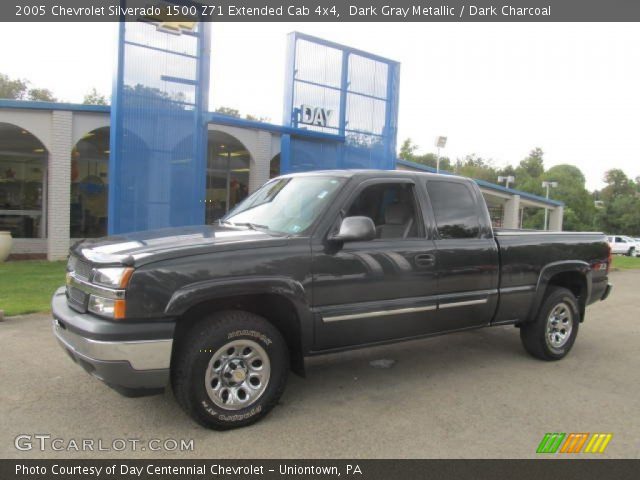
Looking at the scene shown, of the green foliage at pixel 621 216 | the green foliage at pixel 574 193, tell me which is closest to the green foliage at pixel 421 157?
the green foliage at pixel 574 193

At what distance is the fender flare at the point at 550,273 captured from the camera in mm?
5594

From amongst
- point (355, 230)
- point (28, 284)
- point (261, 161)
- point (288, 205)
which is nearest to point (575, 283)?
point (355, 230)

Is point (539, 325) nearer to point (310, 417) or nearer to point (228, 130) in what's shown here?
point (310, 417)

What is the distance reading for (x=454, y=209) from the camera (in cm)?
519

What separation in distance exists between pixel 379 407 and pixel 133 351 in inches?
79.5

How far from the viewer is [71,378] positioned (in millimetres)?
4777

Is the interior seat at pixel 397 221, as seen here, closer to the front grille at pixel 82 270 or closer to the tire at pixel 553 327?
the tire at pixel 553 327

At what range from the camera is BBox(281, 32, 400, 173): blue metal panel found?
12.5 metres

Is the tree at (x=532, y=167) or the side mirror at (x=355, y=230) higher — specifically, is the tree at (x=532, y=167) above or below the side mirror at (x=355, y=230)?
above

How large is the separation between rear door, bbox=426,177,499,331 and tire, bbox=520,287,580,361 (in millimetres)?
771

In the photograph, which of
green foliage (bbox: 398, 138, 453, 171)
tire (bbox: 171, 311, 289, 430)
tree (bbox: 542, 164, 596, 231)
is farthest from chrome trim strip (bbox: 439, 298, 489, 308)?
green foliage (bbox: 398, 138, 453, 171)

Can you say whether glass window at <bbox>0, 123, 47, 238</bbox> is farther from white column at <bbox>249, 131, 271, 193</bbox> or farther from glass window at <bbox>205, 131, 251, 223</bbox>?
white column at <bbox>249, 131, 271, 193</bbox>

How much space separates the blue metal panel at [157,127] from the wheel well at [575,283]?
7.26 m
